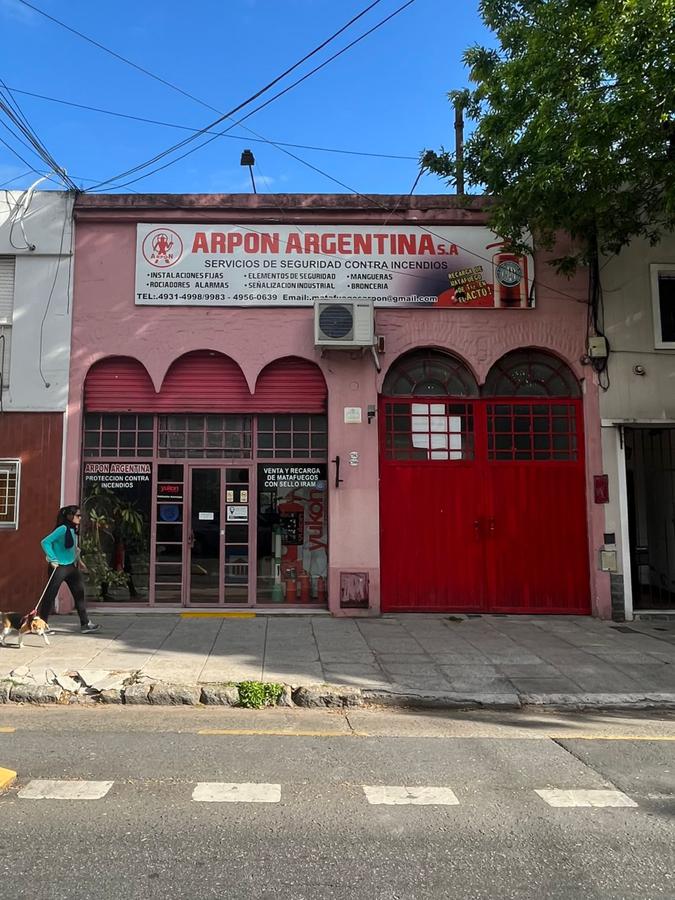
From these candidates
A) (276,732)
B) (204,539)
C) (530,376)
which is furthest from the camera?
(530,376)

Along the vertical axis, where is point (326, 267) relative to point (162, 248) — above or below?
below

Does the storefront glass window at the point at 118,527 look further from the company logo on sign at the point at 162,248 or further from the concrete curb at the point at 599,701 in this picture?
the concrete curb at the point at 599,701

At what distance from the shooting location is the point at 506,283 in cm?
1041

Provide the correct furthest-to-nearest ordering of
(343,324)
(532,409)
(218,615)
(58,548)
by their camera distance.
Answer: (532,409), (343,324), (218,615), (58,548)

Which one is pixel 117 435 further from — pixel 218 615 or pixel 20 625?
pixel 20 625

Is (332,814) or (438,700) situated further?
(438,700)

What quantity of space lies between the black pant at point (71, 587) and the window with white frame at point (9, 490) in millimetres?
1906

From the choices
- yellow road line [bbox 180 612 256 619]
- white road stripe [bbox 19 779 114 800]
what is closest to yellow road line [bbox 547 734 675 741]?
white road stripe [bbox 19 779 114 800]

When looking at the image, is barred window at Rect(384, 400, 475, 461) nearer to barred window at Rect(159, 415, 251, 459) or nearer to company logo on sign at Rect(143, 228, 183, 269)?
barred window at Rect(159, 415, 251, 459)

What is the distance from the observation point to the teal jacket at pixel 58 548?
8398 millimetres

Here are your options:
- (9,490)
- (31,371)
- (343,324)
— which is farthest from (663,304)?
(9,490)

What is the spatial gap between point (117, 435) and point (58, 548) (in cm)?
236

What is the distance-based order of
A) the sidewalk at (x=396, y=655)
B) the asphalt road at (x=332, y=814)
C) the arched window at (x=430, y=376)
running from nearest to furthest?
the asphalt road at (x=332, y=814) < the sidewalk at (x=396, y=655) < the arched window at (x=430, y=376)

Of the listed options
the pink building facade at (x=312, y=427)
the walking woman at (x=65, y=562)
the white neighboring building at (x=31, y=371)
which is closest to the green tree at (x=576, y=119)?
the pink building facade at (x=312, y=427)
